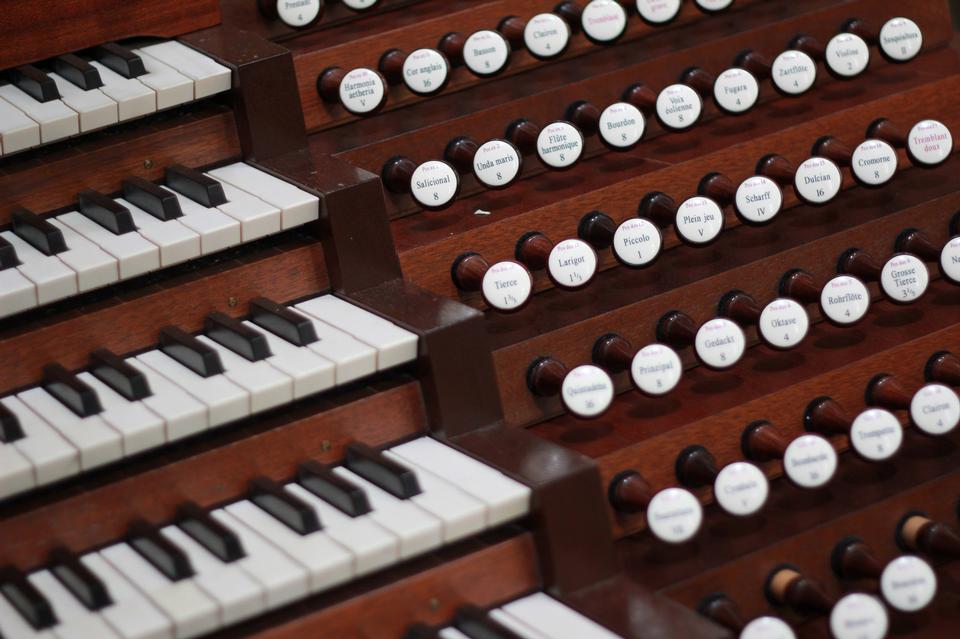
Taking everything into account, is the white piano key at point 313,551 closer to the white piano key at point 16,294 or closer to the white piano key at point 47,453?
the white piano key at point 47,453

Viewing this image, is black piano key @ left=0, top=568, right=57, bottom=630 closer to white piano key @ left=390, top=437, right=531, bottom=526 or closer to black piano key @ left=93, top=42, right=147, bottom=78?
white piano key @ left=390, top=437, right=531, bottom=526

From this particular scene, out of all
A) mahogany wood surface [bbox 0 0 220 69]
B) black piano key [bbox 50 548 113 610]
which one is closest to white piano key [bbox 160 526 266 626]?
black piano key [bbox 50 548 113 610]

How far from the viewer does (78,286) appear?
1977 millimetres

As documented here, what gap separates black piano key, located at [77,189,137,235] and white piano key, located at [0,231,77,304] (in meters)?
0.10

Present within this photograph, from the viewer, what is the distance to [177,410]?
73.0 inches

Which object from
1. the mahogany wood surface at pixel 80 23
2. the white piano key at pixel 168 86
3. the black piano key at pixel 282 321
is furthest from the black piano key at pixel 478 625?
the mahogany wood surface at pixel 80 23

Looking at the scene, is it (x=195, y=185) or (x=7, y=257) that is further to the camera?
(x=195, y=185)

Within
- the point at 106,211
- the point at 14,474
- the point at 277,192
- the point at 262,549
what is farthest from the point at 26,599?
the point at 277,192

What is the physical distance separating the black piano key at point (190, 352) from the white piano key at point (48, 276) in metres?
0.14

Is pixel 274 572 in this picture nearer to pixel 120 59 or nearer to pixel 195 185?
pixel 195 185

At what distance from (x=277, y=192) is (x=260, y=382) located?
37cm

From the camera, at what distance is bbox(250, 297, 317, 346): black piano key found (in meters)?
2.00

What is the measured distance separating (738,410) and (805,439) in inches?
5.0

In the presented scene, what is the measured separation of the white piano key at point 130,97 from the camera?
2.17 metres
